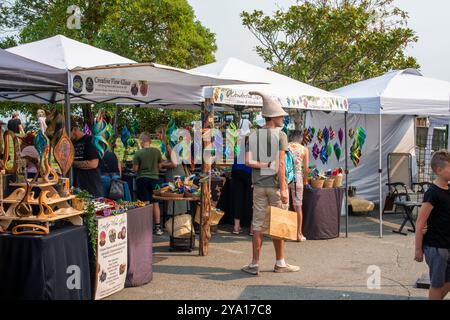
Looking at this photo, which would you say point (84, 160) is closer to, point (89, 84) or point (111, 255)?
point (89, 84)

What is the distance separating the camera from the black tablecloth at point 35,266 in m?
4.26

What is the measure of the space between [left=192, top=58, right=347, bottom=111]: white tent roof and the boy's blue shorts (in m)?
3.96

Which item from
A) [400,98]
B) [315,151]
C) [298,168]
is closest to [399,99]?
[400,98]

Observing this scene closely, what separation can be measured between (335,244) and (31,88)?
4.83m

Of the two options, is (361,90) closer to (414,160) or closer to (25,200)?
(414,160)

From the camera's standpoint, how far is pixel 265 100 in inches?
237

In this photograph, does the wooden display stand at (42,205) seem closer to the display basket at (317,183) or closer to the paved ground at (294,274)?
the paved ground at (294,274)

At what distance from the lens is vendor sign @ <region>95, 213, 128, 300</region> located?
502 centimetres

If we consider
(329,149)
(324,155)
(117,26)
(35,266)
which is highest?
(117,26)

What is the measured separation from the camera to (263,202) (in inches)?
237

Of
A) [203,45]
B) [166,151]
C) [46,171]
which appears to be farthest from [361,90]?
[203,45]

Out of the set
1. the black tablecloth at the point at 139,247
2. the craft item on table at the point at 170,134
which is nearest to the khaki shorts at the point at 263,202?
the black tablecloth at the point at 139,247

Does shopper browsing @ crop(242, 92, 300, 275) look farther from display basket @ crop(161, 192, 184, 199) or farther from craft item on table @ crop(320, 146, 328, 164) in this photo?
craft item on table @ crop(320, 146, 328, 164)

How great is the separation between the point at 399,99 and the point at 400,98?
0.10ft
